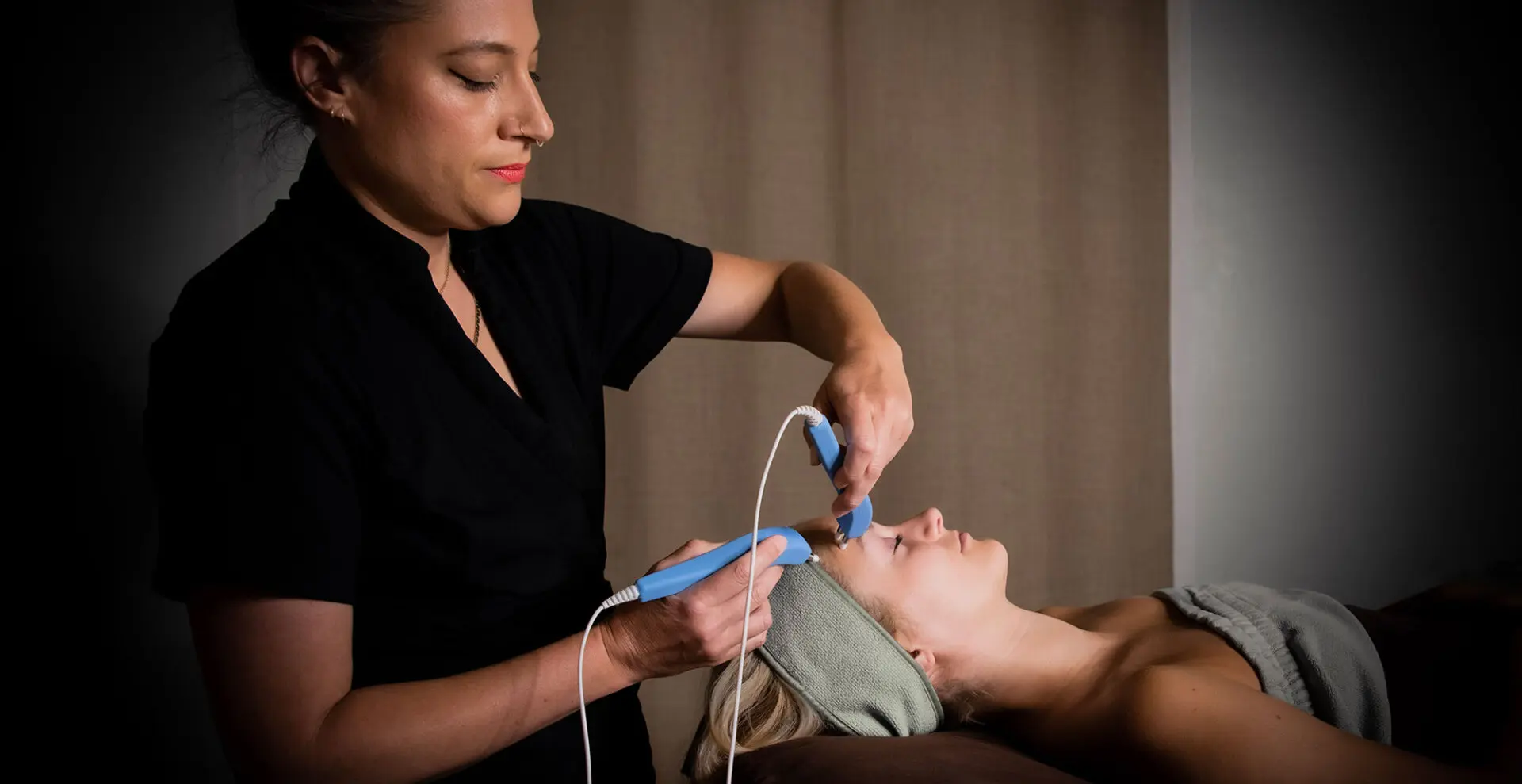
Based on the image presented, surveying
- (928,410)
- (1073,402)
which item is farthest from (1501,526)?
(928,410)

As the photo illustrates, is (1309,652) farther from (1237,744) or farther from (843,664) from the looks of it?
(843,664)

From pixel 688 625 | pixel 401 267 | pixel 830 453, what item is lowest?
pixel 688 625

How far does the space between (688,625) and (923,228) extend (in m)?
1.74

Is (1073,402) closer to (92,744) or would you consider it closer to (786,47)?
(786,47)

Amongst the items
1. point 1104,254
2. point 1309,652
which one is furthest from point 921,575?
point 1104,254

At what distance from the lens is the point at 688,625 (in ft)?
3.38

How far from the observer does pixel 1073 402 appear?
9.00 feet

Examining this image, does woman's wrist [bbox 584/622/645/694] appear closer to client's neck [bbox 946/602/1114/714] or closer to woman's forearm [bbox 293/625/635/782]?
woman's forearm [bbox 293/625/635/782]

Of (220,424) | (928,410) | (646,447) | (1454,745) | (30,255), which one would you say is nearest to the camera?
(220,424)

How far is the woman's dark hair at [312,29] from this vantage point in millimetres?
989

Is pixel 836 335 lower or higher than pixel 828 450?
higher

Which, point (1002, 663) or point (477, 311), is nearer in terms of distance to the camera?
point (477, 311)

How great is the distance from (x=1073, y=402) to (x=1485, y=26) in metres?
1.45

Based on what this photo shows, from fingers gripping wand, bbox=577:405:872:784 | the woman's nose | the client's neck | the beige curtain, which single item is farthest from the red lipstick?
the beige curtain
